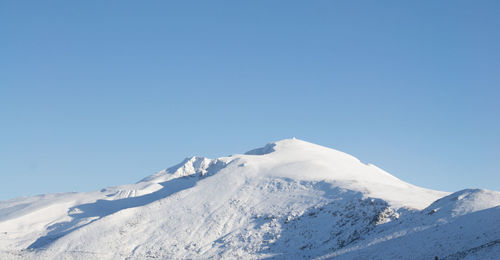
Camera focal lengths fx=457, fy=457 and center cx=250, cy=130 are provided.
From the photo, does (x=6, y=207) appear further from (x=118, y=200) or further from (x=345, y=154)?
(x=345, y=154)

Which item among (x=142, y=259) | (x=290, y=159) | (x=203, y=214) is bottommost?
(x=142, y=259)

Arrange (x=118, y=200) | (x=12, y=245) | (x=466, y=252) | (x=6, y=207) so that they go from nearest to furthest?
(x=466, y=252) → (x=12, y=245) → (x=118, y=200) → (x=6, y=207)

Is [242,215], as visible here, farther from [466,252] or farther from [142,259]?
[466,252]

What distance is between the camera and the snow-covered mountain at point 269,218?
46.8 m

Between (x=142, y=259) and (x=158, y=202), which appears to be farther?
(x=158, y=202)

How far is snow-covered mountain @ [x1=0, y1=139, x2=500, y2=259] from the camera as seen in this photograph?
154 ft

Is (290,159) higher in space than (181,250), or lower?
higher

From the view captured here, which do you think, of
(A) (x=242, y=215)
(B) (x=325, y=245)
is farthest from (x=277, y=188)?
(B) (x=325, y=245)

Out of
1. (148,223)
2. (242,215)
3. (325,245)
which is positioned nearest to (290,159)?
(242,215)

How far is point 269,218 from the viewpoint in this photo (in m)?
70.4

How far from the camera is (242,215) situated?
73562 millimetres

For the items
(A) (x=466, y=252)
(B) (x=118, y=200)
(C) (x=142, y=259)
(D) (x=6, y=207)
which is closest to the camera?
(A) (x=466, y=252)

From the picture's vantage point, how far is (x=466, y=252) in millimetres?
37531

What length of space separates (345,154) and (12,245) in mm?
73218
